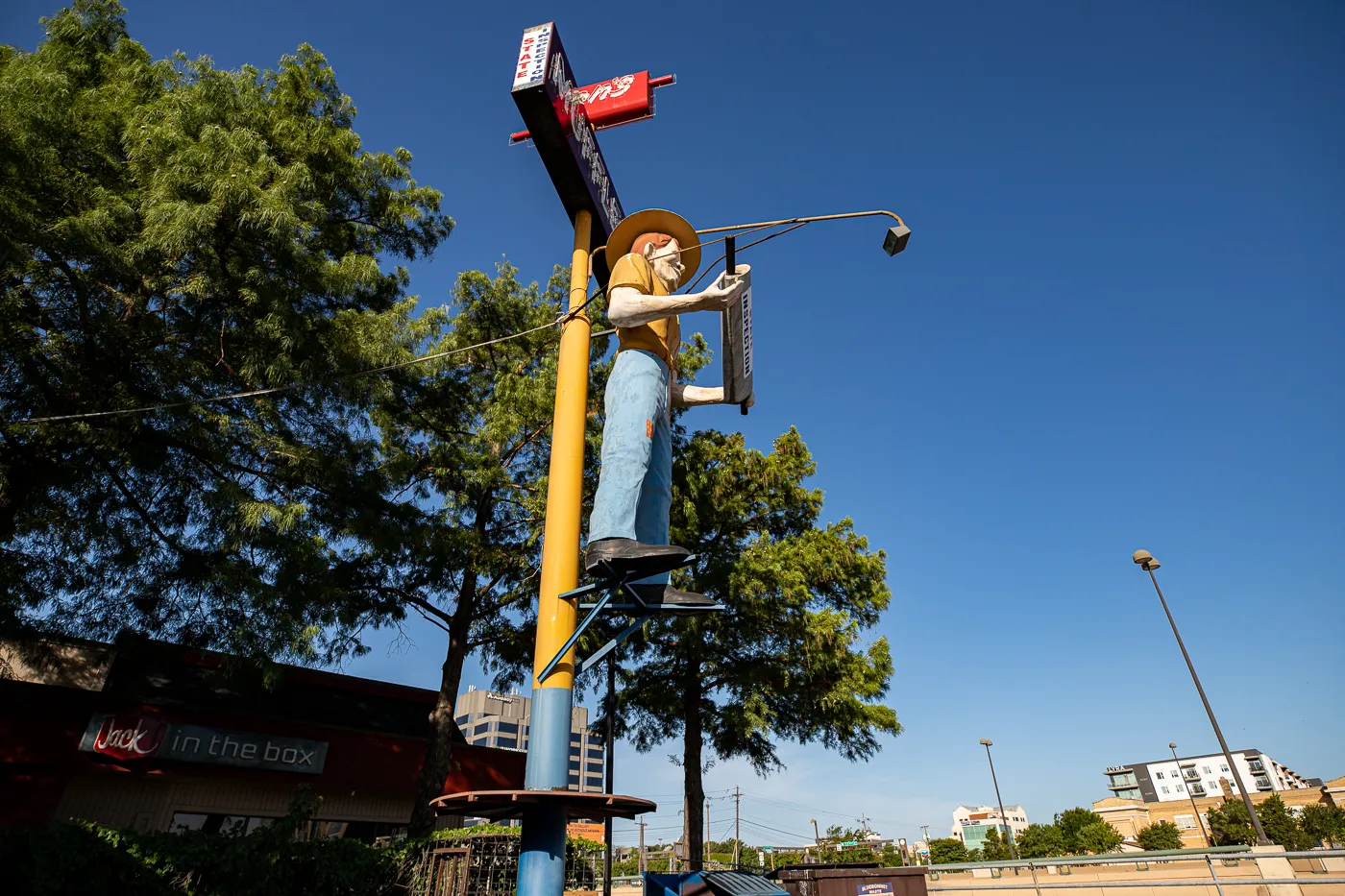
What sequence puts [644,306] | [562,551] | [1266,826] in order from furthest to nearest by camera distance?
[1266,826], [644,306], [562,551]

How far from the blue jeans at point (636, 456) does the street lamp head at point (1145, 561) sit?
2023cm

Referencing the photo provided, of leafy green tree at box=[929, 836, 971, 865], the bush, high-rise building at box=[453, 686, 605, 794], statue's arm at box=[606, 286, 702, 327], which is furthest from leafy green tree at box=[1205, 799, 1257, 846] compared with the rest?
high-rise building at box=[453, 686, 605, 794]

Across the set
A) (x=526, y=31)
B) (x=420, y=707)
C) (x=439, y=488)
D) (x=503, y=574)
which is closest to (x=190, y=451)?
(x=439, y=488)

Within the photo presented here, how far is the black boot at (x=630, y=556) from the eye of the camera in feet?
13.2

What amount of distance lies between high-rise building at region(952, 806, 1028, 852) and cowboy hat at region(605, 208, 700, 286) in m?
114

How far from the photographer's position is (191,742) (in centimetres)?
1328

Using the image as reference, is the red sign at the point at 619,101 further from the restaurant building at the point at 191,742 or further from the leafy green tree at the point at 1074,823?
the leafy green tree at the point at 1074,823

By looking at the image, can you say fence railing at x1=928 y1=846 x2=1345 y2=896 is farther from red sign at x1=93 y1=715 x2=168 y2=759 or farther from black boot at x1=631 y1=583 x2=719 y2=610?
red sign at x1=93 y1=715 x2=168 y2=759

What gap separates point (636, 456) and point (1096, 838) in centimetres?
5661

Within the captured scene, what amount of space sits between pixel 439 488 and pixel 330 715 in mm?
6243

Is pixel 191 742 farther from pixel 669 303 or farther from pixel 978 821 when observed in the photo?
pixel 978 821

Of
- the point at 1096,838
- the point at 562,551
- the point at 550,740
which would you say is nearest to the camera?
the point at 550,740

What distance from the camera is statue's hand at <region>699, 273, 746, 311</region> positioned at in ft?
15.6

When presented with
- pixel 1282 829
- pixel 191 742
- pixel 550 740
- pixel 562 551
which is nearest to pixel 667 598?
pixel 562 551
